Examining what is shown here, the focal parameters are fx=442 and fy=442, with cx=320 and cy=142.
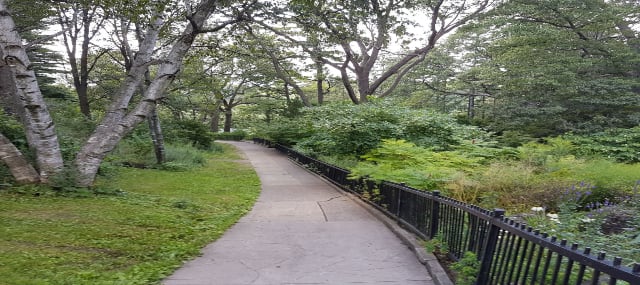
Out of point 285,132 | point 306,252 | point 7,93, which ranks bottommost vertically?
point 306,252

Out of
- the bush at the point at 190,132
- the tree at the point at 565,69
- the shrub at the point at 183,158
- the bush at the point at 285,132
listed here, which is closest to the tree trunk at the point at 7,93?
the shrub at the point at 183,158

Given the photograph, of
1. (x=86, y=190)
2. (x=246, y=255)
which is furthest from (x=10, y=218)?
(x=246, y=255)

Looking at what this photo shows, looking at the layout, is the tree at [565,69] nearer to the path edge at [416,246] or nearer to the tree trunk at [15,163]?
the path edge at [416,246]

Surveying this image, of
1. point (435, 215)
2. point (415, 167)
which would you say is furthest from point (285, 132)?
point (435, 215)

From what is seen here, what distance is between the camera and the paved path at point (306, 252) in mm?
5297

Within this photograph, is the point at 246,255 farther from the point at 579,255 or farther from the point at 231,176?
the point at 231,176

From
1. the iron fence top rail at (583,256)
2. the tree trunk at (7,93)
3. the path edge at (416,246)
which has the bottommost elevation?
the path edge at (416,246)

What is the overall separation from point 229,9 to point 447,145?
831 centimetres

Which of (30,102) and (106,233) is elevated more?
(30,102)

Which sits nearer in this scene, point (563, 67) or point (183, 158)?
point (183, 158)

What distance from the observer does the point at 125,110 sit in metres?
11.0

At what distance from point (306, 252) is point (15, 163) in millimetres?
6878

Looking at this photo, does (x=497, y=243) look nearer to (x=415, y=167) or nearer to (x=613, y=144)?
(x=415, y=167)

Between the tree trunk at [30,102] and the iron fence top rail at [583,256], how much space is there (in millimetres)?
9507
